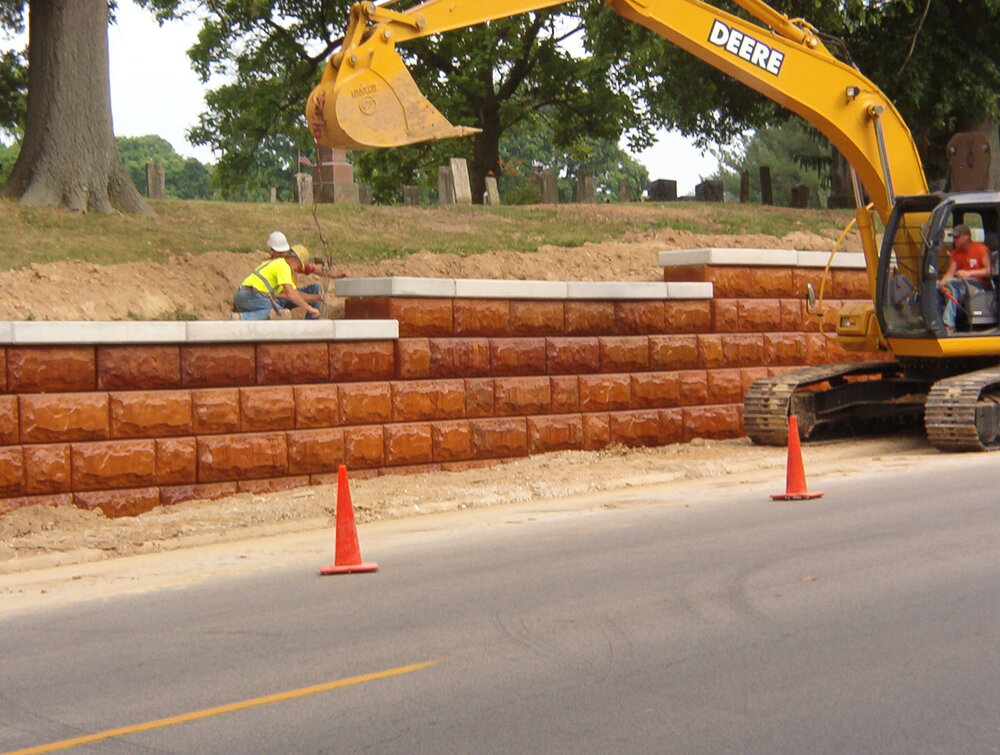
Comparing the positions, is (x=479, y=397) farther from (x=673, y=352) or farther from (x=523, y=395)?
(x=673, y=352)

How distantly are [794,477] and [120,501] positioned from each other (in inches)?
235

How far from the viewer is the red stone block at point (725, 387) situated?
Result: 56.1 ft

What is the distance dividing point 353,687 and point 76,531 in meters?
5.64


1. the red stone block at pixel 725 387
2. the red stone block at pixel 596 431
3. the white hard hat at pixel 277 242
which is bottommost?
the red stone block at pixel 596 431

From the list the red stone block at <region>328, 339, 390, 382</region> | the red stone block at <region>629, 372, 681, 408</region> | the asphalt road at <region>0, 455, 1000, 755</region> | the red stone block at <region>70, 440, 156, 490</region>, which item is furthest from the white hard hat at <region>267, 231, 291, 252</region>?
the asphalt road at <region>0, 455, 1000, 755</region>

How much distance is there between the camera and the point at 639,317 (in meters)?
16.4

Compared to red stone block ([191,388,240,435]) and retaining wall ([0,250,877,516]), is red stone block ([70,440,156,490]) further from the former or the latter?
red stone block ([191,388,240,435])

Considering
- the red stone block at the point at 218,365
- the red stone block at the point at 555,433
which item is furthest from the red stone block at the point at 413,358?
the red stone block at the point at 218,365

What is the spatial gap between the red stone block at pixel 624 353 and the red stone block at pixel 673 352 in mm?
120

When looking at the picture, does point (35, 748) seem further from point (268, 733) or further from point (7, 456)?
point (7, 456)

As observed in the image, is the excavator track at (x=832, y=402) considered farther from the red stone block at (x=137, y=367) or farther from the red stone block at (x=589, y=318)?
the red stone block at (x=137, y=367)

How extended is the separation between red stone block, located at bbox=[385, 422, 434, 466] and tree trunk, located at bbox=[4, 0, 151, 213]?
5.58m

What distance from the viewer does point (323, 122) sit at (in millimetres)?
12000

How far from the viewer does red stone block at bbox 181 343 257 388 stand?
12.7 metres
